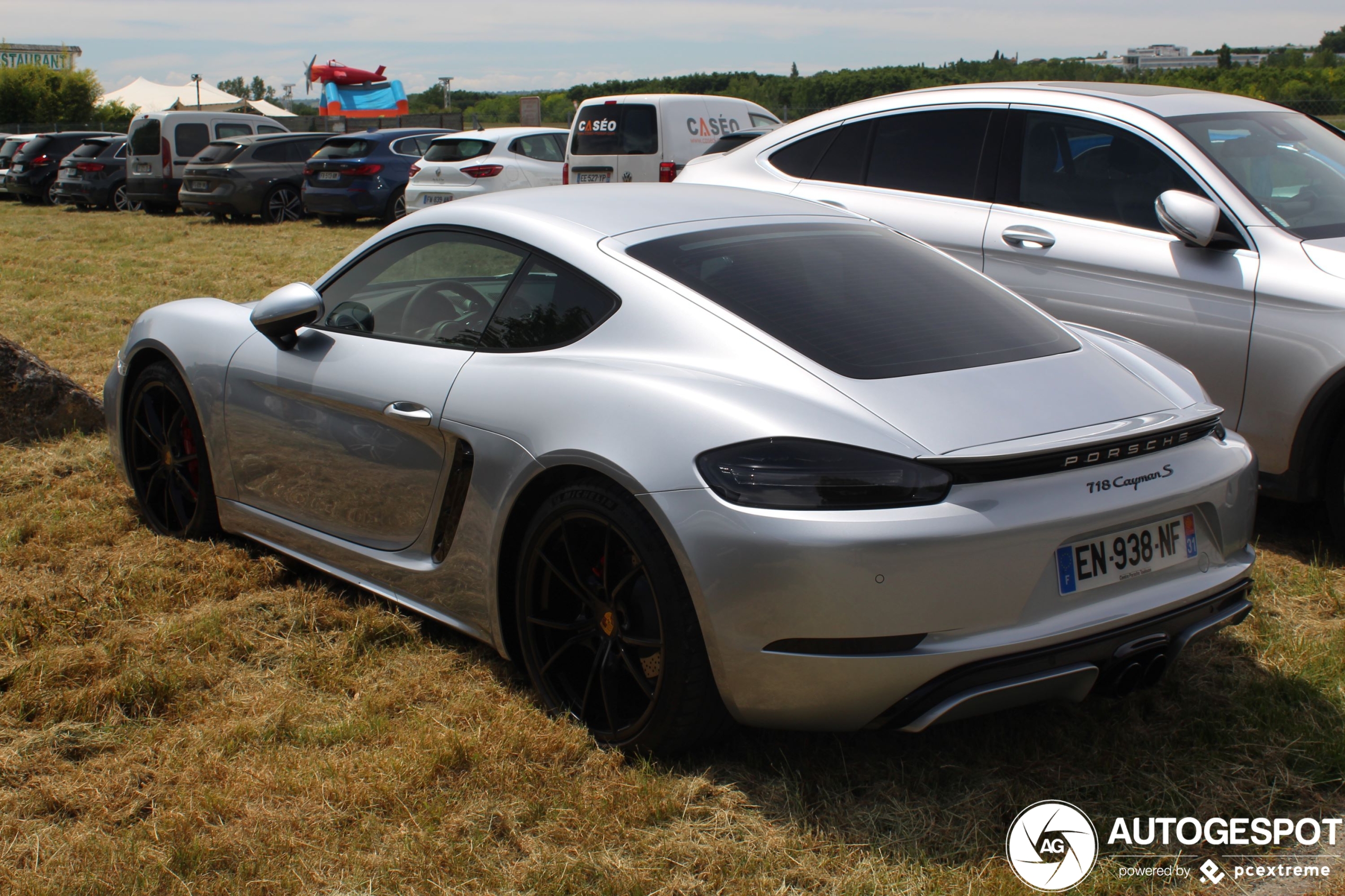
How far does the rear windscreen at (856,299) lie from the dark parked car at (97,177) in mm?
22338

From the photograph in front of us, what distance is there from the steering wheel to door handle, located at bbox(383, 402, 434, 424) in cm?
32

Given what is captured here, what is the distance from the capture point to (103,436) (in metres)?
5.90

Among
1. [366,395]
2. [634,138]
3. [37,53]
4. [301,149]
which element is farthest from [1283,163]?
[37,53]

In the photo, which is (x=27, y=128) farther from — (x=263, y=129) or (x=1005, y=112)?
(x=1005, y=112)

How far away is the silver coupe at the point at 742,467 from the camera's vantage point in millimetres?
2330

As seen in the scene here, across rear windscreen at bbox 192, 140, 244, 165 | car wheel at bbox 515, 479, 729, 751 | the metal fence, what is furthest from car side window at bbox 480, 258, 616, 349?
the metal fence

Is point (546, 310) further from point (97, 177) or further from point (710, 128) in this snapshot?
point (97, 177)

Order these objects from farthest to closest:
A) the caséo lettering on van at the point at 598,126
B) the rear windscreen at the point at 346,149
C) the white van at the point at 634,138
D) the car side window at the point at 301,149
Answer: the car side window at the point at 301,149 < the rear windscreen at the point at 346,149 < the caséo lettering on van at the point at 598,126 < the white van at the point at 634,138

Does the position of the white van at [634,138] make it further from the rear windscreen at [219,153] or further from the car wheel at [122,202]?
the car wheel at [122,202]

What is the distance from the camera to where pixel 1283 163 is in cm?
453

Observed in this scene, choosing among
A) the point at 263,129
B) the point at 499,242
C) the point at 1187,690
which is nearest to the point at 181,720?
the point at 499,242

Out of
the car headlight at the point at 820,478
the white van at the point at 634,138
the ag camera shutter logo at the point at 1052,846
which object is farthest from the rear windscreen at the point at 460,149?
the ag camera shutter logo at the point at 1052,846

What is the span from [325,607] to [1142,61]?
53575 mm

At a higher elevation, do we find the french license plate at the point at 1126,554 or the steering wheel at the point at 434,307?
the steering wheel at the point at 434,307
